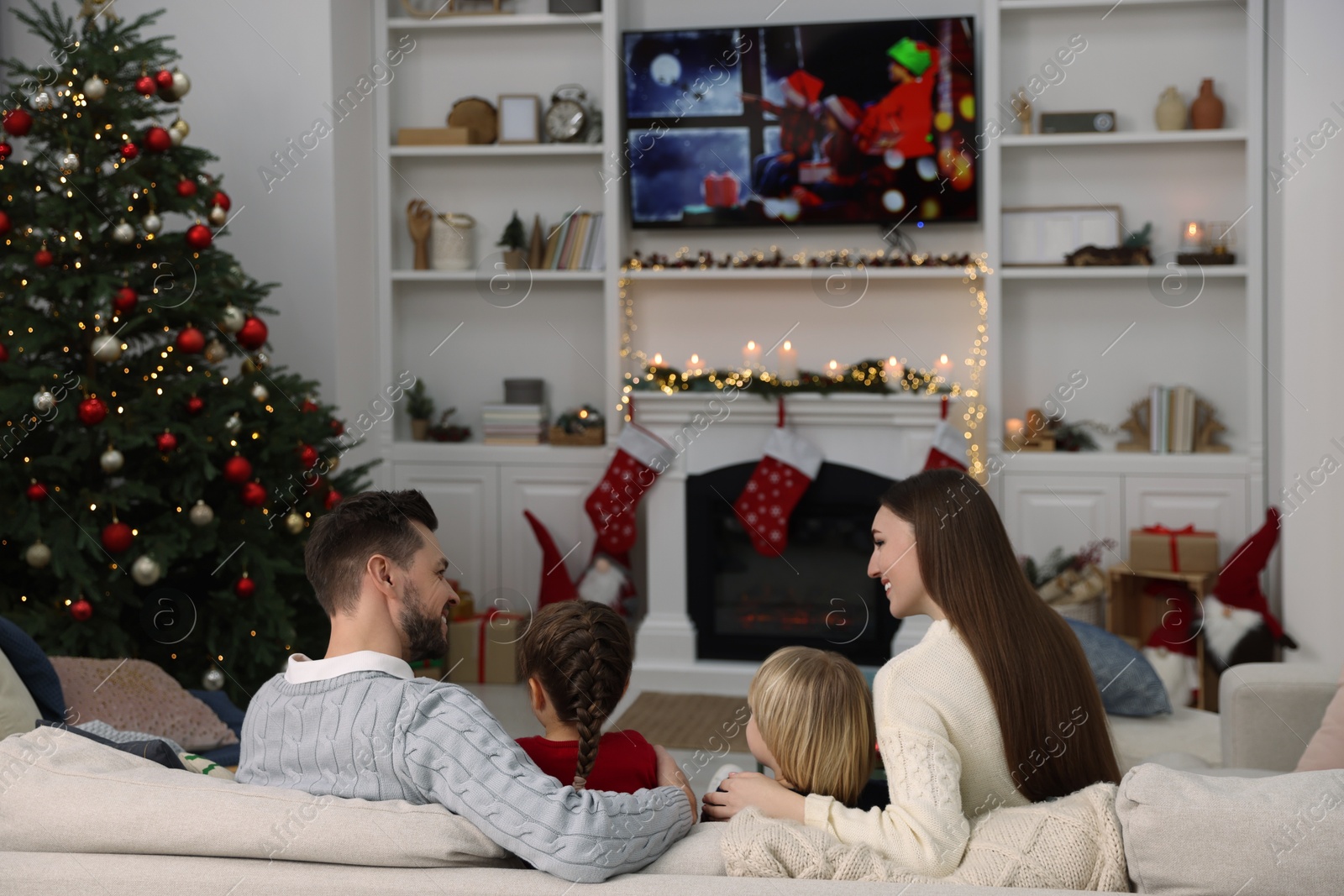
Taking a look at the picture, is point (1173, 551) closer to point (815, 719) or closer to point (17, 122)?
point (815, 719)

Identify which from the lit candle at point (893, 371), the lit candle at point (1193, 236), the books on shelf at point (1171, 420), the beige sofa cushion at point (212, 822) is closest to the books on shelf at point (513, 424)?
the lit candle at point (893, 371)

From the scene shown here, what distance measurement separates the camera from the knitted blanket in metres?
1.29

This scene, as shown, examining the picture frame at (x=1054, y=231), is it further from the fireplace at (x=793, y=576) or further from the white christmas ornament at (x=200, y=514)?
the white christmas ornament at (x=200, y=514)

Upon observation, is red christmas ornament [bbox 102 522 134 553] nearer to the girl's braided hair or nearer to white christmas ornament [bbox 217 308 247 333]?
white christmas ornament [bbox 217 308 247 333]

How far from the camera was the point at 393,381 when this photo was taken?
16.5 ft

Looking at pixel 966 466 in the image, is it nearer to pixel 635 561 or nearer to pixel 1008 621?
pixel 635 561

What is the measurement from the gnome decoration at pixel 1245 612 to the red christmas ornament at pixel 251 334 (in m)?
3.23

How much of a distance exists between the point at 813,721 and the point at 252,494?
2333 mm

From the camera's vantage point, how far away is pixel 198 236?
11.2ft

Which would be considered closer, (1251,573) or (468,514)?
(1251,573)

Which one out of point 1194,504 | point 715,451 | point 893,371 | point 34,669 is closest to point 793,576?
point 715,451

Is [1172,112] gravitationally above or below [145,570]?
above

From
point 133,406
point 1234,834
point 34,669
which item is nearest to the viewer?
point 1234,834

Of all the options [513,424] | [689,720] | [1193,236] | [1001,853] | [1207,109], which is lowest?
[689,720]
